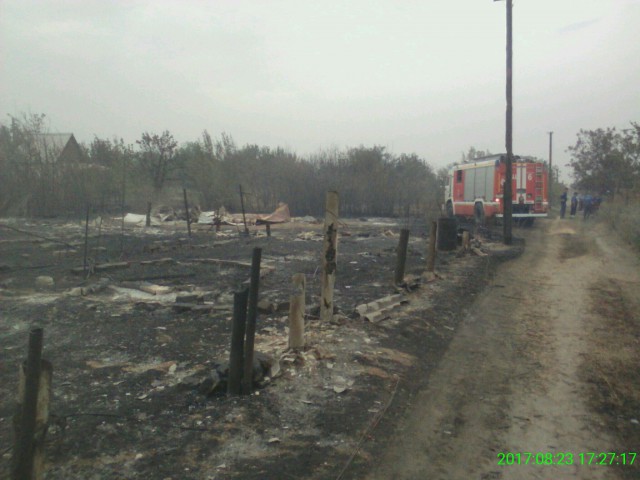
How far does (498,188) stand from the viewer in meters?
22.7

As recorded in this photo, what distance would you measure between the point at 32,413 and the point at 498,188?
22296 millimetres

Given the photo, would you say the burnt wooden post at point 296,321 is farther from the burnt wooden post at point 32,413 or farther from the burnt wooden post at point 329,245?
the burnt wooden post at point 32,413

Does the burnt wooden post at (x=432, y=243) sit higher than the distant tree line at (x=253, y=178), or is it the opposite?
the distant tree line at (x=253, y=178)

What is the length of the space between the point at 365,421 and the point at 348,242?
14250mm

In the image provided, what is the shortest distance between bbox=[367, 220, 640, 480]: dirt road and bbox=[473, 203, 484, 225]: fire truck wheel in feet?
48.6

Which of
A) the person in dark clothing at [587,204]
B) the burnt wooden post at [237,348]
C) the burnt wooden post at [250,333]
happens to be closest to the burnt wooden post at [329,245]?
the burnt wooden post at [250,333]

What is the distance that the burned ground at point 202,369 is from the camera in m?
3.66

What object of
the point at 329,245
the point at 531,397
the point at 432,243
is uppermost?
the point at 329,245

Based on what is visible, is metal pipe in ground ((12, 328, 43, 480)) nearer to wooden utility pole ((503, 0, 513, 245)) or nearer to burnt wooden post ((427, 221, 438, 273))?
burnt wooden post ((427, 221, 438, 273))

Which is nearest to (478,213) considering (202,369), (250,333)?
(202,369)

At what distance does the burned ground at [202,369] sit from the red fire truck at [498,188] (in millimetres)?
12276

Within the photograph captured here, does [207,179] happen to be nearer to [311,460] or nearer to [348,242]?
[348,242]

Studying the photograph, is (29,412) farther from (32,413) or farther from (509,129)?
(509,129)

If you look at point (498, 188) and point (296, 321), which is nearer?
point (296, 321)
